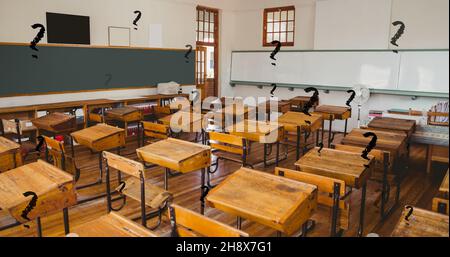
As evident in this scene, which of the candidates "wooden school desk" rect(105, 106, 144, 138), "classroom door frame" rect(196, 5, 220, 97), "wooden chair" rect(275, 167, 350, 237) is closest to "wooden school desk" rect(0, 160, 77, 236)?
"wooden chair" rect(275, 167, 350, 237)

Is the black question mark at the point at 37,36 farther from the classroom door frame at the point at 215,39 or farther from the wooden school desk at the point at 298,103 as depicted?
the wooden school desk at the point at 298,103

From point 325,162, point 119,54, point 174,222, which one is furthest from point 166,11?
point 174,222

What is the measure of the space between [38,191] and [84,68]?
5.07 m

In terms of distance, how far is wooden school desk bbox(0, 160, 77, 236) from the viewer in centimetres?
255

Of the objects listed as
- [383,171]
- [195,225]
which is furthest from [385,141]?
[195,225]

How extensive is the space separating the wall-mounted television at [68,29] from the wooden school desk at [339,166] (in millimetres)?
5333

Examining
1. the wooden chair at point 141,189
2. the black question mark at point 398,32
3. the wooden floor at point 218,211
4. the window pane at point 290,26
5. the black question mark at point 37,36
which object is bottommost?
the wooden floor at point 218,211

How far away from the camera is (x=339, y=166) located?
3143 millimetres

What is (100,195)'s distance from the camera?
15.0 feet

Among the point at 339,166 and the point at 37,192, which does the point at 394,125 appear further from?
the point at 37,192

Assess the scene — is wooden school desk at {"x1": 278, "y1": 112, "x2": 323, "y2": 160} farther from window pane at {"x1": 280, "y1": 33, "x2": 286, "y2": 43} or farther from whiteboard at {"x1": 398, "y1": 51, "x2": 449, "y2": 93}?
window pane at {"x1": 280, "y1": 33, "x2": 286, "y2": 43}

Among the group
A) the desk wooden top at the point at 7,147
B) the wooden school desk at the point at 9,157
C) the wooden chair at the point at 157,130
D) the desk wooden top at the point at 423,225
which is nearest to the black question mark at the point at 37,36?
the wooden chair at the point at 157,130

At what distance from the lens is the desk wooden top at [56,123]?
18.1ft

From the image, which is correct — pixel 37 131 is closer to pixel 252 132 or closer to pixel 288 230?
pixel 252 132
